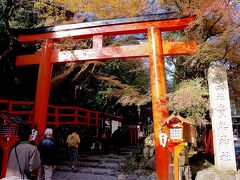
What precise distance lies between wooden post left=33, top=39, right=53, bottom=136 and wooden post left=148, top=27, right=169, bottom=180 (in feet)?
13.7

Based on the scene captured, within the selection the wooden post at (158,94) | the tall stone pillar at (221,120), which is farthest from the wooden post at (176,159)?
the tall stone pillar at (221,120)

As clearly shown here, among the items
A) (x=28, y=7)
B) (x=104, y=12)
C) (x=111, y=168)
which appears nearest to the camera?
(x=111, y=168)

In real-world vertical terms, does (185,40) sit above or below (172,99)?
above

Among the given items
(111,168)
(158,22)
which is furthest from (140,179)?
(158,22)

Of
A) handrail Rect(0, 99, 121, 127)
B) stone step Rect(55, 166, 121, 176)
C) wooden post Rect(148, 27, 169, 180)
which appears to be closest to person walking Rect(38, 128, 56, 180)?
handrail Rect(0, 99, 121, 127)

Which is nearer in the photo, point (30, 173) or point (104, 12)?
point (30, 173)

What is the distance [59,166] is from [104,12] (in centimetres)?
763

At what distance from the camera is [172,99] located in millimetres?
8203

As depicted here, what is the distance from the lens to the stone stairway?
381 inches

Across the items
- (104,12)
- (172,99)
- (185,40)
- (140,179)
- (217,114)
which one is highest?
(104,12)

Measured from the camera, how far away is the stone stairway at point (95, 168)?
9688 mm

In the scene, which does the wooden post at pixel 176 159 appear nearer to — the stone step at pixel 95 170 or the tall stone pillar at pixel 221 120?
the tall stone pillar at pixel 221 120

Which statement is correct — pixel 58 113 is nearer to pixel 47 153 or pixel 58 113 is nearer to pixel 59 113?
pixel 59 113

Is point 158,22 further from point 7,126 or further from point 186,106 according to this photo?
point 7,126
